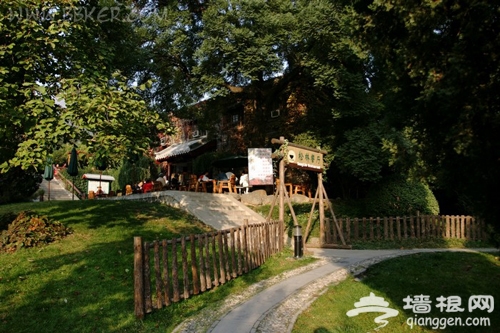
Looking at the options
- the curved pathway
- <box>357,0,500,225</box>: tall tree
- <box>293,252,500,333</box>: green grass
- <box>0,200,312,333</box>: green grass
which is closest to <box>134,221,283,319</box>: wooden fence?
<box>0,200,312,333</box>: green grass

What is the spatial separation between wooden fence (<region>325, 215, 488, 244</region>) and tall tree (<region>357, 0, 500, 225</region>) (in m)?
9.51

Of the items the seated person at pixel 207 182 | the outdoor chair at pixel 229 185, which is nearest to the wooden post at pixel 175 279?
the outdoor chair at pixel 229 185

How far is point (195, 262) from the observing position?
725 cm

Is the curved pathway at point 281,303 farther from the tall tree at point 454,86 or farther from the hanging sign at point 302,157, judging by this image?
the hanging sign at point 302,157

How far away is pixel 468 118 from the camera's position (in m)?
4.39

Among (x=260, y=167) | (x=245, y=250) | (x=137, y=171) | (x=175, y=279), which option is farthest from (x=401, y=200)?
(x=137, y=171)

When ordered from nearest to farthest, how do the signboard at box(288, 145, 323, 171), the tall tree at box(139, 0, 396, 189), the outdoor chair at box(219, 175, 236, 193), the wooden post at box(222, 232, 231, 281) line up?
1. the wooden post at box(222, 232, 231, 281)
2. the signboard at box(288, 145, 323, 171)
3. the tall tree at box(139, 0, 396, 189)
4. the outdoor chair at box(219, 175, 236, 193)

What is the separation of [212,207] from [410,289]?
10536 mm

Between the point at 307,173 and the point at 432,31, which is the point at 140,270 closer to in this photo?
the point at 432,31

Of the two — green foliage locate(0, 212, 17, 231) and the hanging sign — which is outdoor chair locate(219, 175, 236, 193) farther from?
green foliage locate(0, 212, 17, 231)

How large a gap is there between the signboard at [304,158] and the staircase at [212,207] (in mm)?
3587

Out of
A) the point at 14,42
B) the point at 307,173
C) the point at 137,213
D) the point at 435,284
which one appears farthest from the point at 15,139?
the point at 307,173

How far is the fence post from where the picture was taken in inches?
231

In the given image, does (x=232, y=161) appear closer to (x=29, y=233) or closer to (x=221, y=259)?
(x=29, y=233)
